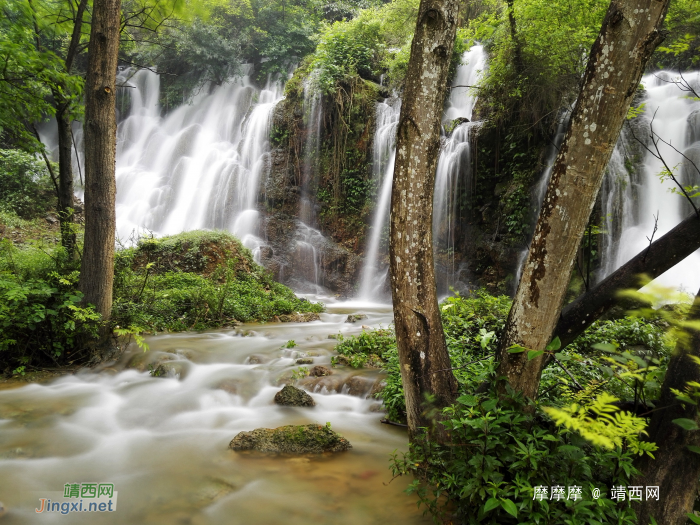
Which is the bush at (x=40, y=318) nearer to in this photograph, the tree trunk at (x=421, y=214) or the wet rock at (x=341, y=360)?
the wet rock at (x=341, y=360)

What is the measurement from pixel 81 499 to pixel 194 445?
3.51 ft

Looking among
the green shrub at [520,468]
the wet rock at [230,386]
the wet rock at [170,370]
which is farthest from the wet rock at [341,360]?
the green shrub at [520,468]

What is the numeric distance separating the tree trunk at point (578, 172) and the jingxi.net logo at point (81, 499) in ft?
10.3

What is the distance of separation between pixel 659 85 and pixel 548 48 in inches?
167

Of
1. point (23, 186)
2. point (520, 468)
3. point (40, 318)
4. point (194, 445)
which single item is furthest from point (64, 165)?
point (23, 186)

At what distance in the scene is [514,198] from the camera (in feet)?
40.9

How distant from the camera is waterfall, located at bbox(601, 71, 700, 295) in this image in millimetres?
10148

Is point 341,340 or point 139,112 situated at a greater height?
point 139,112

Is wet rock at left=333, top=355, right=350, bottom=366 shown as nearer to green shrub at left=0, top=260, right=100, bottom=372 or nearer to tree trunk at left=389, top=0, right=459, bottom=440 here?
tree trunk at left=389, top=0, right=459, bottom=440

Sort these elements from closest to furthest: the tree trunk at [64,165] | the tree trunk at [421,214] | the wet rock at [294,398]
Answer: the tree trunk at [421,214], the wet rock at [294,398], the tree trunk at [64,165]

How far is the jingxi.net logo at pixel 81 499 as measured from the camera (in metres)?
3.07

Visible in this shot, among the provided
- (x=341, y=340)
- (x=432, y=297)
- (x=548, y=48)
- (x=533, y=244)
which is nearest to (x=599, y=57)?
(x=533, y=244)

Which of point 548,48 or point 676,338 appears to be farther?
point 548,48

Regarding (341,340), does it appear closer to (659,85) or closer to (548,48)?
(548,48)
